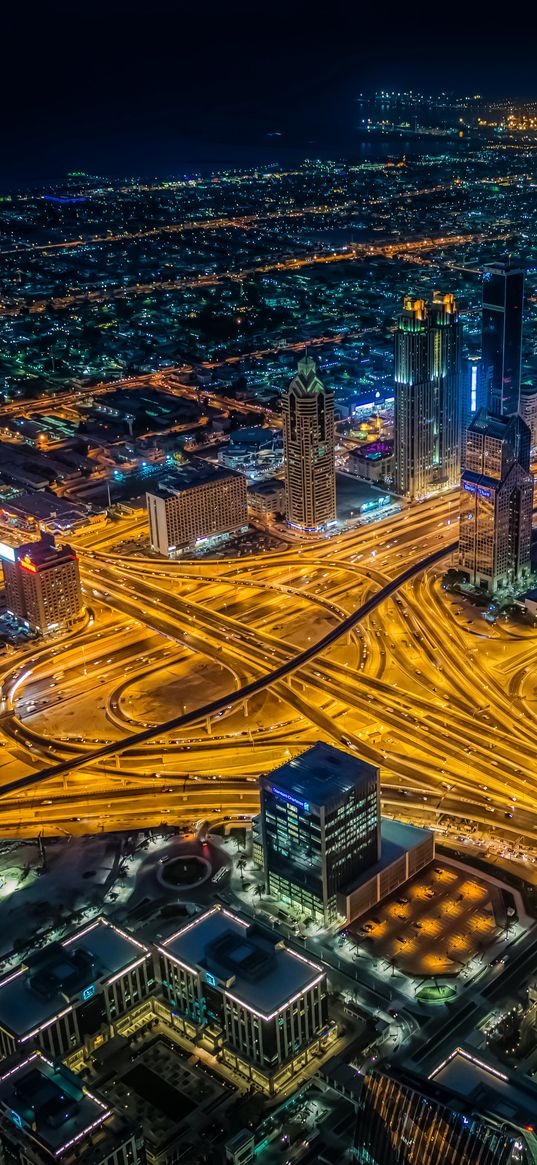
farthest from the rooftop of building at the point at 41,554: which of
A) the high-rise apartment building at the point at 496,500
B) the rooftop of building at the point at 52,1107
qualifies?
the rooftop of building at the point at 52,1107

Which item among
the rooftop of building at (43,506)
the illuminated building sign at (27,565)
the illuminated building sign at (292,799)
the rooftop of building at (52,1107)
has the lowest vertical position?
the rooftop of building at (43,506)

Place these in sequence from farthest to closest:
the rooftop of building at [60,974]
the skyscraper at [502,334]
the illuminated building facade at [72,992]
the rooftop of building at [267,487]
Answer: the rooftop of building at [267,487]
the skyscraper at [502,334]
the rooftop of building at [60,974]
the illuminated building facade at [72,992]

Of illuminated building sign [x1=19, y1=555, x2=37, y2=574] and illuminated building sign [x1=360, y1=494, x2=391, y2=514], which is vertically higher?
illuminated building sign [x1=19, y1=555, x2=37, y2=574]

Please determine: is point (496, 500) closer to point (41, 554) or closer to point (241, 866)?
point (41, 554)

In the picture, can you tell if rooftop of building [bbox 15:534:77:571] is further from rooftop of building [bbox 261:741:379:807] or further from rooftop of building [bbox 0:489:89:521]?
rooftop of building [bbox 261:741:379:807]

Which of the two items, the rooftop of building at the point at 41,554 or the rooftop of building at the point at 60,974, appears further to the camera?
the rooftop of building at the point at 41,554

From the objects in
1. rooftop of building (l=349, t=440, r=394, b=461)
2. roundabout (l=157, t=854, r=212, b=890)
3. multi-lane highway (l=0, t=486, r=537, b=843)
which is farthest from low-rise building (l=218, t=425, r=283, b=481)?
roundabout (l=157, t=854, r=212, b=890)

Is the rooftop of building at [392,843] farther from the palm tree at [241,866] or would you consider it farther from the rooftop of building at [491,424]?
the rooftop of building at [491,424]
